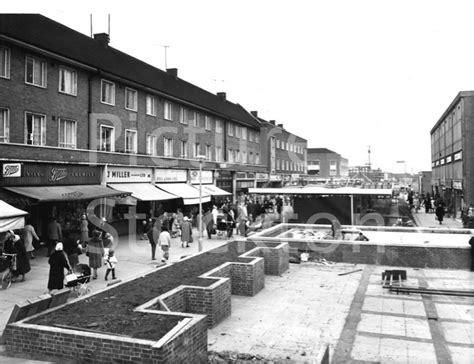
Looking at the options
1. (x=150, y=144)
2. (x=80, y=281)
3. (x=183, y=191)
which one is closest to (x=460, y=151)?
(x=183, y=191)

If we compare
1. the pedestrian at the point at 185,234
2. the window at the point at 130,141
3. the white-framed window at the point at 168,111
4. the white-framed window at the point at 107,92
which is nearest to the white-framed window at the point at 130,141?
the window at the point at 130,141

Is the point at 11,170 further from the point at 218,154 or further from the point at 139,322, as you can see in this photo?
the point at 218,154

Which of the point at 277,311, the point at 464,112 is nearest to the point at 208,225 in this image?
the point at 277,311

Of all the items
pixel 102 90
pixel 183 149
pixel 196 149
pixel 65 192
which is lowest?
pixel 65 192

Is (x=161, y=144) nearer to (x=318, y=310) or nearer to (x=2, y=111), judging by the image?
(x=2, y=111)

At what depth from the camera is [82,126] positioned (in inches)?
869

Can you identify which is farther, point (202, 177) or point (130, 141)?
point (202, 177)

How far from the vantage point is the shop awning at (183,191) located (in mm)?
27061

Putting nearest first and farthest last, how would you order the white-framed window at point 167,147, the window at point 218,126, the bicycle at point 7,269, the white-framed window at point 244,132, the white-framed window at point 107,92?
the bicycle at point 7,269, the white-framed window at point 107,92, the white-framed window at point 167,147, the window at point 218,126, the white-framed window at point 244,132

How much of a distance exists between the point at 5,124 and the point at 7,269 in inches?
321

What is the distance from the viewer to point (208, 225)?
75.7 ft

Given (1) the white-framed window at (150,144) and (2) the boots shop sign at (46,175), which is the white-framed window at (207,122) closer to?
(1) the white-framed window at (150,144)

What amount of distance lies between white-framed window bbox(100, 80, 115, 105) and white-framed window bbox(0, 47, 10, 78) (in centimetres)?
608

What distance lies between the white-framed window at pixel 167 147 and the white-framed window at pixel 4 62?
1333 cm
